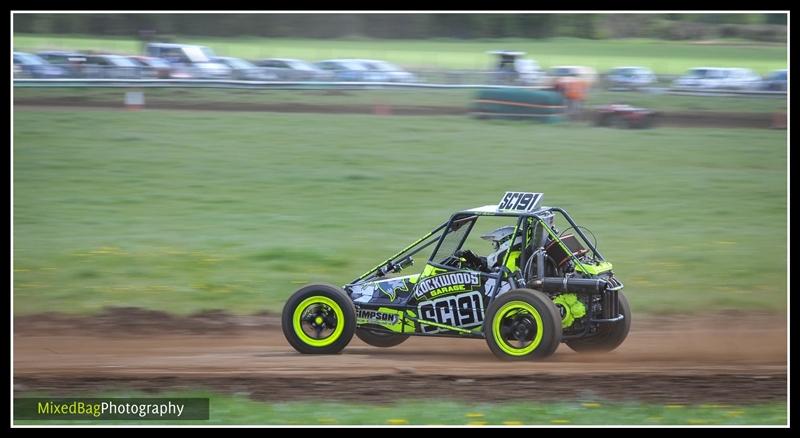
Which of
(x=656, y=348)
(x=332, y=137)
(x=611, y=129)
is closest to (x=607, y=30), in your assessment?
(x=611, y=129)

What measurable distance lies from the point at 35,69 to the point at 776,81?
17315 millimetres

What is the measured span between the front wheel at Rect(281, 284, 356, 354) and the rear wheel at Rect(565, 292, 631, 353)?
2.45 metres

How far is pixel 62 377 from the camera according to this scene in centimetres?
1111

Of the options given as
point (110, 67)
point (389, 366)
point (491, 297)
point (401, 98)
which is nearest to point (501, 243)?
point (491, 297)

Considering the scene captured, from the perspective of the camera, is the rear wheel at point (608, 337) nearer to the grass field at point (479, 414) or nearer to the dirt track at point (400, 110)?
the grass field at point (479, 414)

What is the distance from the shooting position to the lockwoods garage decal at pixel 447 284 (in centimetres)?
1099

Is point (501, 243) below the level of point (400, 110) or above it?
below

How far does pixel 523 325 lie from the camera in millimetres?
10570

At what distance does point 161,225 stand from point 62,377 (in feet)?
24.6

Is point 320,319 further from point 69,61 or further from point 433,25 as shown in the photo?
point 69,61

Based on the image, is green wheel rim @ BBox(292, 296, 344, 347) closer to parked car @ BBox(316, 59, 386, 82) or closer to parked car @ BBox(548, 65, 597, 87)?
parked car @ BBox(316, 59, 386, 82)

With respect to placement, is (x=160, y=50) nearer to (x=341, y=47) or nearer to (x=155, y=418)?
(x=341, y=47)

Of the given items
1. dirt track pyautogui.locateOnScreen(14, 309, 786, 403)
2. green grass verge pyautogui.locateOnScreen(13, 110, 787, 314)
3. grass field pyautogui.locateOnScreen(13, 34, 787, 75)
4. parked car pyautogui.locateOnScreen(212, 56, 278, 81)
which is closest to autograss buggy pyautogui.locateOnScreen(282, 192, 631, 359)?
dirt track pyautogui.locateOnScreen(14, 309, 786, 403)

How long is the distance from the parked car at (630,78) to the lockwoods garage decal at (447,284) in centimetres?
1606
